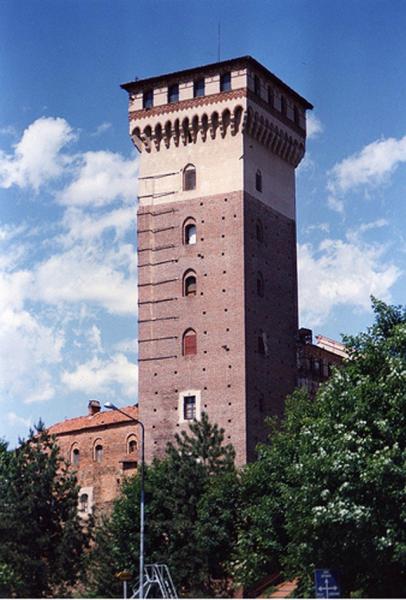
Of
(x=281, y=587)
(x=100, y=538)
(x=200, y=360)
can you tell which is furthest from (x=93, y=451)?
(x=281, y=587)

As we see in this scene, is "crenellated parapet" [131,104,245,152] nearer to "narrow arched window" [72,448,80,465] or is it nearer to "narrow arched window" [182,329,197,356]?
"narrow arched window" [182,329,197,356]

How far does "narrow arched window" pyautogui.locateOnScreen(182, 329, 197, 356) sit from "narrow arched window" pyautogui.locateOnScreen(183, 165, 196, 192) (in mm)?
7215

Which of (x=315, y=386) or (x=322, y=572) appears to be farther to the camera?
(x=315, y=386)

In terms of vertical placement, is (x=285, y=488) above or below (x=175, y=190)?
below

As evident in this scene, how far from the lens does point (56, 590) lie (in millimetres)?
49844

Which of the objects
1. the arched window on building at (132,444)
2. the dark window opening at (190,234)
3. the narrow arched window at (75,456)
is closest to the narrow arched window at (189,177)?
the dark window opening at (190,234)

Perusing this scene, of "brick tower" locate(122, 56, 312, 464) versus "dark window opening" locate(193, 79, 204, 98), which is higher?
"dark window opening" locate(193, 79, 204, 98)

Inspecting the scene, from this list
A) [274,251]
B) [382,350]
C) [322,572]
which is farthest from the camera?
[274,251]

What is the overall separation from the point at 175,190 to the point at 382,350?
23.8m

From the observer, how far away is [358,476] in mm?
34188

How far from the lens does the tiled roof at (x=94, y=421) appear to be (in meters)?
63.2

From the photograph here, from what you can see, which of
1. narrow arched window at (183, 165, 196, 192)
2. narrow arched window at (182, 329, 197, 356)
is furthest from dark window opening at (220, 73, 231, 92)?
narrow arched window at (182, 329, 197, 356)

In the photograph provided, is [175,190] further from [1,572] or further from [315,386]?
[1,572]

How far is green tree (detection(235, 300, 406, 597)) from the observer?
1321 inches
